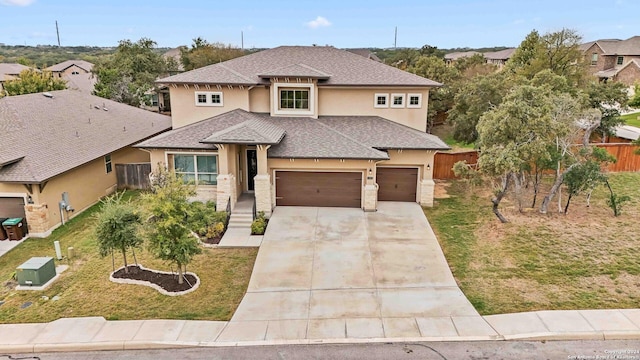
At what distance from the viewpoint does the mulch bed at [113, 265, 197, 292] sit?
1346 cm

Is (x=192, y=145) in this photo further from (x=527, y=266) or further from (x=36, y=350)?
(x=527, y=266)

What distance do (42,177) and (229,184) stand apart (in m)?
7.47

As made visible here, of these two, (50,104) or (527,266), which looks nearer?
(527,266)

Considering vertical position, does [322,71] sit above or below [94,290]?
above

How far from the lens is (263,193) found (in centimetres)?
1917

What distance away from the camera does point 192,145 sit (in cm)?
1947

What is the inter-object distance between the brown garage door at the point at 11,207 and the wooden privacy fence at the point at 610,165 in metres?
21.0

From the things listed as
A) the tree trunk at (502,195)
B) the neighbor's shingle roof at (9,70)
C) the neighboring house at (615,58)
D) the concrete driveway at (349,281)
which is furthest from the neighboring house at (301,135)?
the neighbor's shingle roof at (9,70)

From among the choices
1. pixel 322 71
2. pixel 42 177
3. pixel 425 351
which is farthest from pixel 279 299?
pixel 322 71

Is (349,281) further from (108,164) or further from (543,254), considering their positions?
(108,164)

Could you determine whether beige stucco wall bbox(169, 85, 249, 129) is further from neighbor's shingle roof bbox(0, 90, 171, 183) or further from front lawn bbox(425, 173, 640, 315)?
Result: front lawn bbox(425, 173, 640, 315)

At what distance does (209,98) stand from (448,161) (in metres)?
14.2

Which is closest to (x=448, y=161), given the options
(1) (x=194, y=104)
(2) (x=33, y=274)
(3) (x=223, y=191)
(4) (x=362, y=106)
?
(4) (x=362, y=106)

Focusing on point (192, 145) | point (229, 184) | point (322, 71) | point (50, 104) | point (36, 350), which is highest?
point (322, 71)
